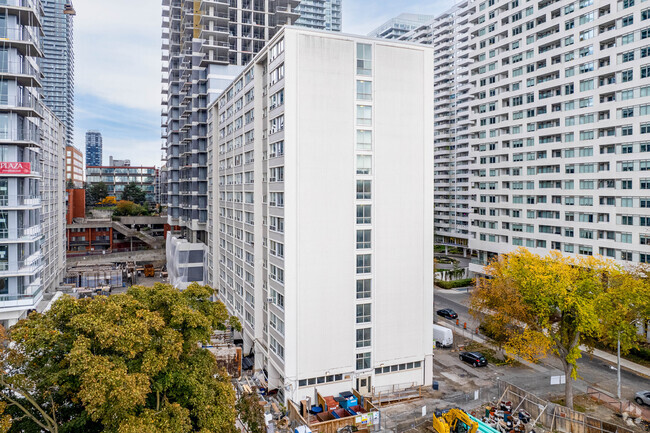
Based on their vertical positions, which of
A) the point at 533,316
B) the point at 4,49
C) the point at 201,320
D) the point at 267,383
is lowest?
the point at 267,383

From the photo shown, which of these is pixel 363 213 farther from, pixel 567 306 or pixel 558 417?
pixel 558 417

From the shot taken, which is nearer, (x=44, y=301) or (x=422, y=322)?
(x=422, y=322)

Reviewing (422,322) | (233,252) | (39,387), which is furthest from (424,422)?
(233,252)

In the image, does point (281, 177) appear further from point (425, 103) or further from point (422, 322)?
point (422, 322)

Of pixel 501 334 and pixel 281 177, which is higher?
pixel 281 177

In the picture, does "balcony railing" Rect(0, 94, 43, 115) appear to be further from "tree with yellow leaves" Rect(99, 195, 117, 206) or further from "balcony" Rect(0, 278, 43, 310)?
"tree with yellow leaves" Rect(99, 195, 117, 206)

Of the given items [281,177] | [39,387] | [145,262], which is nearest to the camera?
[39,387]

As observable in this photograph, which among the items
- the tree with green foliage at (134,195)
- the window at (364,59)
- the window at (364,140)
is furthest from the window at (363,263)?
the tree with green foliage at (134,195)

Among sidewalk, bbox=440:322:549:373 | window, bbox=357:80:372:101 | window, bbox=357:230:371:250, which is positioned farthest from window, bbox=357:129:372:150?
sidewalk, bbox=440:322:549:373
